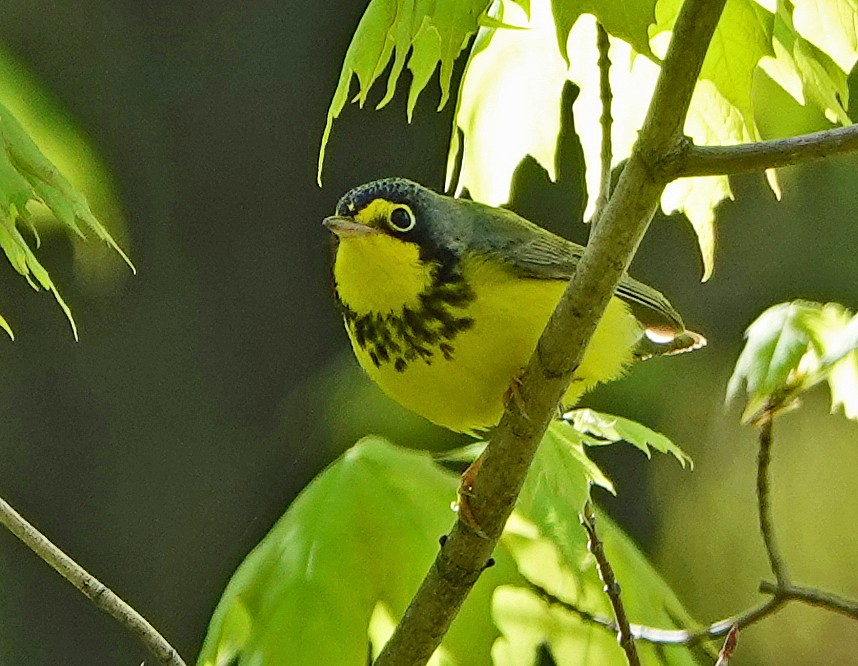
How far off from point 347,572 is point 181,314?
685 millimetres

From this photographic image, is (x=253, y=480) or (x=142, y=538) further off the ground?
(x=253, y=480)

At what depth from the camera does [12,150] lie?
0.55 m

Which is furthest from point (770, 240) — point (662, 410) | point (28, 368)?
point (28, 368)

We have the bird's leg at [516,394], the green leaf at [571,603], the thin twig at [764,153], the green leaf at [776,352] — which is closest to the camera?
the thin twig at [764,153]

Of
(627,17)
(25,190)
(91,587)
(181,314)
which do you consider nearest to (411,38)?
(627,17)

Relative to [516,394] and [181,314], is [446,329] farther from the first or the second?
[181,314]

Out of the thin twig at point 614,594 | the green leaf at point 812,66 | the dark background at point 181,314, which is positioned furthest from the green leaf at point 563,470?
the dark background at point 181,314

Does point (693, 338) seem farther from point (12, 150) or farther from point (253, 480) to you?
point (253, 480)

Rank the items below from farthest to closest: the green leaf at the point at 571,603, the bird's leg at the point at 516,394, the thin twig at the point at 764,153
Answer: the green leaf at the point at 571,603
the bird's leg at the point at 516,394
the thin twig at the point at 764,153

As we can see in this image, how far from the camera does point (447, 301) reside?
692mm

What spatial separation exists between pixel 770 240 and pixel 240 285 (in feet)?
2.49

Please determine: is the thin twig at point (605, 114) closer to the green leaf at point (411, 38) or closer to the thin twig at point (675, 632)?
the green leaf at point (411, 38)

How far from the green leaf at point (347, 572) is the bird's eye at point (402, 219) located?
16 cm

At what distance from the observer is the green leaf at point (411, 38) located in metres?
0.50
